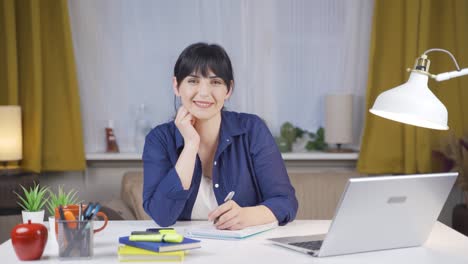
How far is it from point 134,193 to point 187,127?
1485 millimetres

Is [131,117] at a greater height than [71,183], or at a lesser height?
greater

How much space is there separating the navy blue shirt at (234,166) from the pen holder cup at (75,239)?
577 mm

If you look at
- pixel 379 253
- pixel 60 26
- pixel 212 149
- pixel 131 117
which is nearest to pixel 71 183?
pixel 131 117

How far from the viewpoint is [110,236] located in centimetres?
204

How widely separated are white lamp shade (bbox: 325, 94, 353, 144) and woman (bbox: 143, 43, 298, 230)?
4.95ft

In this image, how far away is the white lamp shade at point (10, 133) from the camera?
371cm

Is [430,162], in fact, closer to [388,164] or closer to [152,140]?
[388,164]

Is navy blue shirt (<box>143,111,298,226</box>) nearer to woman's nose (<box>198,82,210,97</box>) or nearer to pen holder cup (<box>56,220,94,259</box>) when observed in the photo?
woman's nose (<box>198,82,210,97</box>)

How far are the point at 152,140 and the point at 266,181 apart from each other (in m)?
0.43

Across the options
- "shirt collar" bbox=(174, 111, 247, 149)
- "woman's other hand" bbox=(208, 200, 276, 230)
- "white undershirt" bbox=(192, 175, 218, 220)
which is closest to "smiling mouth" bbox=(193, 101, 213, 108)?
"shirt collar" bbox=(174, 111, 247, 149)

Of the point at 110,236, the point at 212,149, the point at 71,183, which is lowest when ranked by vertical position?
the point at 71,183

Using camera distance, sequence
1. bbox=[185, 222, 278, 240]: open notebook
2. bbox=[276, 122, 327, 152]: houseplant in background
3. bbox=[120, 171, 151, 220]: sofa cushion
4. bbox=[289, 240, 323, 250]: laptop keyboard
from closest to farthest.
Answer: bbox=[289, 240, 323, 250]: laptop keyboard, bbox=[185, 222, 278, 240]: open notebook, bbox=[120, 171, 151, 220]: sofa cushion, bbox=[276, 122, 327, 152]: houseplant in background

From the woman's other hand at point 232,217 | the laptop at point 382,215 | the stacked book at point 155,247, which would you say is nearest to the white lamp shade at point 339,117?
Answer: the woman's other hand at point 232,217

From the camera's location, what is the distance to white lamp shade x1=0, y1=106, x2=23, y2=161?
3.71 metres
